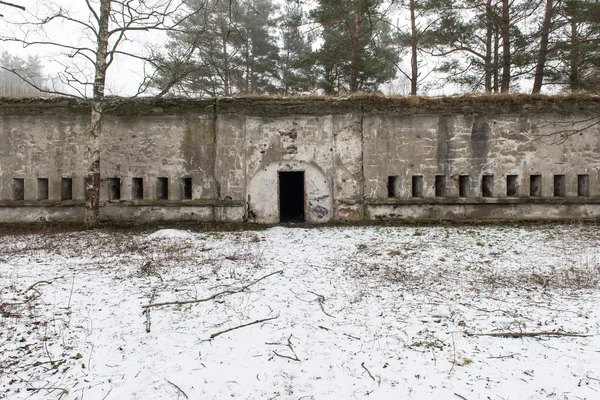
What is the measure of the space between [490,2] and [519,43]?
2091mm

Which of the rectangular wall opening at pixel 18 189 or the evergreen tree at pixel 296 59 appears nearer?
the rectangular wall opening at pixel 18 189

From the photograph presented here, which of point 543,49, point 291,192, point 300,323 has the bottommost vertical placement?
point 300,323

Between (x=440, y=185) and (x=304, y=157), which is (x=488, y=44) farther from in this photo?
(x=304, y=157)

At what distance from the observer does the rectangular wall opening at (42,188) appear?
1052 cm

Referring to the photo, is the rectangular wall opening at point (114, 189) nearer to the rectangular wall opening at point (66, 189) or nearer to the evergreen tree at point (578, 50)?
the rectangular wall opening at point (66, 189)

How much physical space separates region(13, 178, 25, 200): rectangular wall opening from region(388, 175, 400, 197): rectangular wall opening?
10440 mm

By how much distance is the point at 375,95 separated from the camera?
1059cm

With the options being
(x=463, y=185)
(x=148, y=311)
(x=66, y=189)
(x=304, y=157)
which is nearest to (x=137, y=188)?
(x=66, y=189)

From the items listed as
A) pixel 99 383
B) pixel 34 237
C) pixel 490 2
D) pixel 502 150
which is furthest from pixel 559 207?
pixel 34 237

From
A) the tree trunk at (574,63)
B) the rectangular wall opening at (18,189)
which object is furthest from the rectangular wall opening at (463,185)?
the rectangular wall opening at (18,189)

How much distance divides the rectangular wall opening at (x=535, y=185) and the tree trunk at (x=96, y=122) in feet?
39.2

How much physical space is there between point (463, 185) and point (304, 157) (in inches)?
184

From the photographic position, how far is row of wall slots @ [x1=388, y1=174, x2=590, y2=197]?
419 inches

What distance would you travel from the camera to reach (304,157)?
10.5 meters
